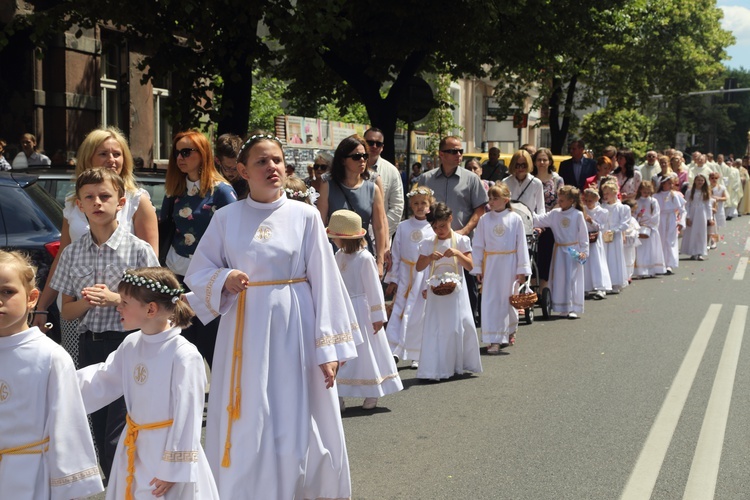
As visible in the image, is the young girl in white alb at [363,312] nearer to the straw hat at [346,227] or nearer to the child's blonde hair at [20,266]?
the straw hat at [346,227]

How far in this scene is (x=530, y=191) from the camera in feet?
43.2

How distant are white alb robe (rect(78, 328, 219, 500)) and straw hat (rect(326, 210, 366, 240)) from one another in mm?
3319

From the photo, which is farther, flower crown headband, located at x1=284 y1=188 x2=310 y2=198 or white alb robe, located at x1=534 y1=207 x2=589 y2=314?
white alb robe, located at x1=534 y1=207 x2=589 y2=314

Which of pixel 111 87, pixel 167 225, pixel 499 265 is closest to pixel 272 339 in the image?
pixel 167 225

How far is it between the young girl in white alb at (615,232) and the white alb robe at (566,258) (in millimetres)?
2415

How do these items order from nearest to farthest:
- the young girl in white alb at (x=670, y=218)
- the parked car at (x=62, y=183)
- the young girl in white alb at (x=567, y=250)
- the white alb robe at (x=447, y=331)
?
the white alb robe at (x=447, y=331) → the parked car at (x=62, y=183) → the young girl in white alb at (x=567, y=250) → the young girl in white alb at (x=670, y=218)

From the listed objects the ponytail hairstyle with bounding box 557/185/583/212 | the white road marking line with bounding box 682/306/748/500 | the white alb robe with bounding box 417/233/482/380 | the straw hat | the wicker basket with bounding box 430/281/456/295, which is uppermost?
the ponytail hairstyle with bounding box 557/185/583/212

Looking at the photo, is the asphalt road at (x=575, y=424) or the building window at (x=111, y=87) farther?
the building window at (x=111, y=87)

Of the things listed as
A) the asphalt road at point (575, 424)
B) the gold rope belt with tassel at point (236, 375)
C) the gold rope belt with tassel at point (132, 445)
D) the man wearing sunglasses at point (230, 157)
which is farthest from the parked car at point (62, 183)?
the gold rope belt with tassel at point (132, 445)

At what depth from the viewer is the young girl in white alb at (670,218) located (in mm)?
19875

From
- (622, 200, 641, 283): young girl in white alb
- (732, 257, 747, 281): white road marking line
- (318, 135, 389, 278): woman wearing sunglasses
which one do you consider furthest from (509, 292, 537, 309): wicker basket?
(732, 257, 747, 281): white road marking line

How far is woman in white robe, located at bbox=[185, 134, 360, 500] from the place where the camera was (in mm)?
5148

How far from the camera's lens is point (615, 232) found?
16422 mm

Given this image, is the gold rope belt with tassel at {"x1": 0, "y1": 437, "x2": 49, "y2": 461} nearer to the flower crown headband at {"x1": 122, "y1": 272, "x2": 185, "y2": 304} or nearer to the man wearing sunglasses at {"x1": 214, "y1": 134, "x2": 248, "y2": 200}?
the flower crown headband at {"x1": 122, "y1": 272, "x2": 185, "y2": 304}
